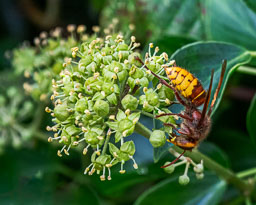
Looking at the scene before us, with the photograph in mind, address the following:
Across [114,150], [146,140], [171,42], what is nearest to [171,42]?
[171,42]

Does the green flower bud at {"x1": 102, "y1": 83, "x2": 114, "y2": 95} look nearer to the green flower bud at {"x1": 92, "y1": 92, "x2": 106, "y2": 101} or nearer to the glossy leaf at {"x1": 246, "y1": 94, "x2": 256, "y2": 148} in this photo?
the green flower bud at {"x1": 92, "y1": 92, "x2": 106, "y2": 101}

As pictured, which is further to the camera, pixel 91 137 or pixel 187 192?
pixel 187 192

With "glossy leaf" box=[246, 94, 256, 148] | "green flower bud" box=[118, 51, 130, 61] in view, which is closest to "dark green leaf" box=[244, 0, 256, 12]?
"glossy leaf" box=[246, 94, 256, 148]

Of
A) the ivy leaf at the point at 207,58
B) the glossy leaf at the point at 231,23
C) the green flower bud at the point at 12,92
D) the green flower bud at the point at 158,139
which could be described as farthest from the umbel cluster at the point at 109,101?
the green flower bud at the point at 12,92

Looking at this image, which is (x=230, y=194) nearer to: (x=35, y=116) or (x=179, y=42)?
(x=179, y=42)

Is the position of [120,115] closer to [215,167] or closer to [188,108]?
[188,108]

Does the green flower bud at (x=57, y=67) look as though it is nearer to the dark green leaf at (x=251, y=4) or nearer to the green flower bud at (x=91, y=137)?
the green flower bud at (x=91, y=137)
